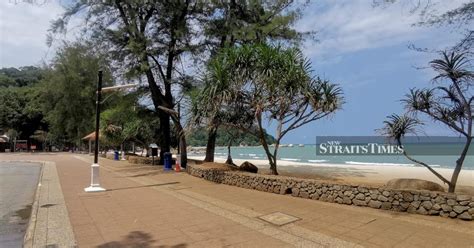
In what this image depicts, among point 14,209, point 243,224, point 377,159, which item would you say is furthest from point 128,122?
point 377,159

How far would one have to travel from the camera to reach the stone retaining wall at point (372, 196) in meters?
7.33

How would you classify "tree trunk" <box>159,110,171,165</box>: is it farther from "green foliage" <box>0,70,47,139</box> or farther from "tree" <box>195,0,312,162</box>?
"green foliage" <box>0,70,47,139</box>

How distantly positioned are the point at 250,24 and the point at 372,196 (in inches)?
478

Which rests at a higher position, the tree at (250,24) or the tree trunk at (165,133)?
the tree at (250,24)

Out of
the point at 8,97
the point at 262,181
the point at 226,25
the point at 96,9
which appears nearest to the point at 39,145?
the point at 8,97

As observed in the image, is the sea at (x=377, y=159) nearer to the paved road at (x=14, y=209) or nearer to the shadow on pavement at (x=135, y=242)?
the paved road at (x=14, y=209)

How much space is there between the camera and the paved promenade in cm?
598

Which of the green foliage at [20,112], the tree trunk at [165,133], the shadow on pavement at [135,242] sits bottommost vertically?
the shadow on pavement at [135,242]

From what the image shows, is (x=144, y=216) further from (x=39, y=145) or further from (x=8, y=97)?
(x=39, y=145)

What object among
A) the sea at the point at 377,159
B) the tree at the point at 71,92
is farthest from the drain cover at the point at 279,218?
the tree at the point at 71,92

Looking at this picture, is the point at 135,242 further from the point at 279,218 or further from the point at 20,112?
the point at 20,112

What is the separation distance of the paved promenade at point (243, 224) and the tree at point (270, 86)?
3.26 m

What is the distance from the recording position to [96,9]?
66.2 feet

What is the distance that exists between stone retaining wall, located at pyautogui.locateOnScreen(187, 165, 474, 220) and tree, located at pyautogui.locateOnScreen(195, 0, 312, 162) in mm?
6870
